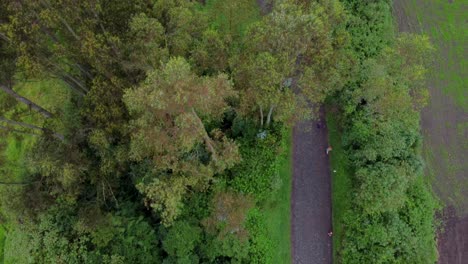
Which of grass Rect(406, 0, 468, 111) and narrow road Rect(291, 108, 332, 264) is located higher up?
grass Rect(406, 0, 468, 111)

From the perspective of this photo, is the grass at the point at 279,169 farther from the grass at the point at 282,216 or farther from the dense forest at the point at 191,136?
the dense forest at the point at 191,136

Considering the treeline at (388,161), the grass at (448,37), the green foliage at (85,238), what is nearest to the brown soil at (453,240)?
the treeline at (388,161)

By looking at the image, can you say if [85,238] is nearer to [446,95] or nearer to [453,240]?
[453,240]

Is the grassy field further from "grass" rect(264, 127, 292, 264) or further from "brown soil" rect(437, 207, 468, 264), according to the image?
"grass" rect(264, 127, 292, 264)

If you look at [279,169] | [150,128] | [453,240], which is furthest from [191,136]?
[453,240]

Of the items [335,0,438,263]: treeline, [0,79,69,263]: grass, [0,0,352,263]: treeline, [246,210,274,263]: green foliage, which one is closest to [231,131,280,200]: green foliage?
[0,0,352,263]: treeline

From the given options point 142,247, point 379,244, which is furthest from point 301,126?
point 142,247
